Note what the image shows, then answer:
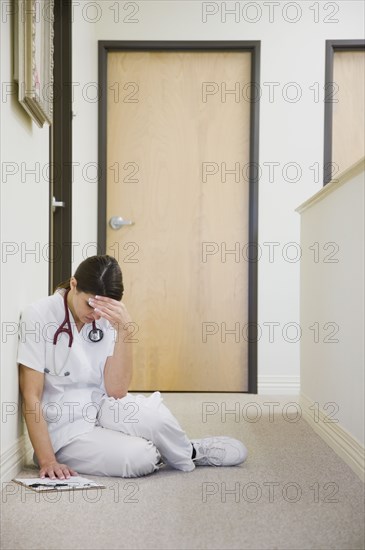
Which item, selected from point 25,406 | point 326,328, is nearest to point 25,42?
point 25,406

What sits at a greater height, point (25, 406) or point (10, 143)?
point (10, 143)

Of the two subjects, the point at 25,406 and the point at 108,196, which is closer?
the point at 25,406

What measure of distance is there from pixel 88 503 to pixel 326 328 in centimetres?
127

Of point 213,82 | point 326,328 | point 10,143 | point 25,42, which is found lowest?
point 326,328

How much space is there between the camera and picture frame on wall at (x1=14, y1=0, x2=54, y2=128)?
82.2 inches

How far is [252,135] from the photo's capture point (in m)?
3.93

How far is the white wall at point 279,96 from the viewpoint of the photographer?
391 cm

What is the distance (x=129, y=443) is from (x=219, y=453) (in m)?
0.33

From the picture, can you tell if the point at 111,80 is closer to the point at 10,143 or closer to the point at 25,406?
the point at 10,143

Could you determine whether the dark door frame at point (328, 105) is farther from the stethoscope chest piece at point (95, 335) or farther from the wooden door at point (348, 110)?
the stethoscope chest piece at point (95, 335)

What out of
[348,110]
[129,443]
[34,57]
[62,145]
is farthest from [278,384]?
[34,57]

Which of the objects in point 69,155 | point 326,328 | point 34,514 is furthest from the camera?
point 69,155

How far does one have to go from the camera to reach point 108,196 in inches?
156

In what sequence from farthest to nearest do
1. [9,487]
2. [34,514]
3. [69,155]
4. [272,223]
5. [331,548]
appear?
[272,223] < [69,155] < [9,487] < [34,514] < [331,548]
